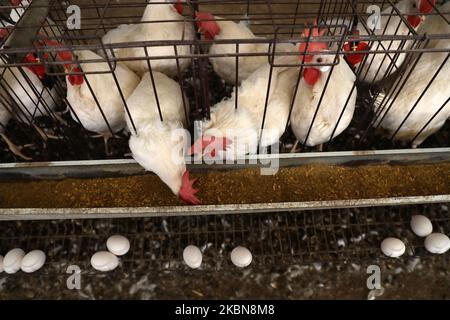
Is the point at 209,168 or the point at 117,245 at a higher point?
the point at 209,168

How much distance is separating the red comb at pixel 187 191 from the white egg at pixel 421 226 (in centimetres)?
78

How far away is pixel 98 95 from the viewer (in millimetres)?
1134

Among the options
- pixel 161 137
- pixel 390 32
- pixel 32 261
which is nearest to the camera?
pixel 161 137

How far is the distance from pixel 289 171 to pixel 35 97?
3.18 feet

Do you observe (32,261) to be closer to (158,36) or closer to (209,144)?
(209,144)

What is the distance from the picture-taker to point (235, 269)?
121 centimetres

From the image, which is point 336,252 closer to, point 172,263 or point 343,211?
point 343,211

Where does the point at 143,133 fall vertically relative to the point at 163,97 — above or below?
below

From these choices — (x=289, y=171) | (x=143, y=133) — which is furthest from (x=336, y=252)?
(x=143, y=133)

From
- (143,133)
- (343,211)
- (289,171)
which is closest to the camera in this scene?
(143,133)

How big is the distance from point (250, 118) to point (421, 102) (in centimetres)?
58

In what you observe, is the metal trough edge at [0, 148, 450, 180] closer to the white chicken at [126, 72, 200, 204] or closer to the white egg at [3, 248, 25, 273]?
the white chicken at [126, 72, 200, 204]

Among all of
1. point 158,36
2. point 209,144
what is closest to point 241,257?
point 209,144

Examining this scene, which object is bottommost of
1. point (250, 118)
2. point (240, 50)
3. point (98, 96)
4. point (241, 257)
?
point (241, 257)
